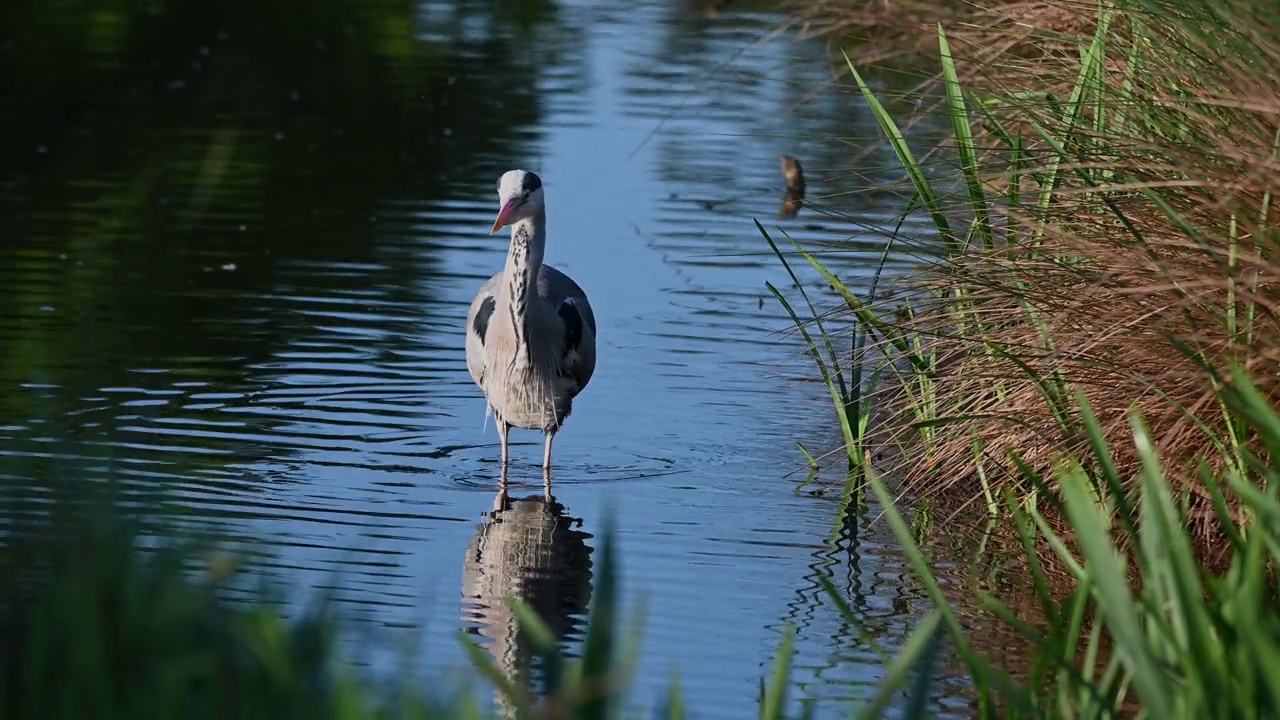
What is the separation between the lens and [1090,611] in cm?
644

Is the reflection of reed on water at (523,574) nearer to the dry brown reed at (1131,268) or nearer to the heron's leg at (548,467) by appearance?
the heron's leg at (548,467)

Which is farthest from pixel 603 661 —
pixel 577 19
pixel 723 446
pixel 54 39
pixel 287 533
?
pixel 577 19

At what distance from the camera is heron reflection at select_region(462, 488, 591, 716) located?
6.29 m

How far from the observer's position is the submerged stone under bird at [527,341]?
27.9 ft

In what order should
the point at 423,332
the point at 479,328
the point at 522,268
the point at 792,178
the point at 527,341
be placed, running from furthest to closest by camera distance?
the point at 792,178 → the point at 423,332 → the point at 479,328 → the point at 527,341 → the point at 522,268

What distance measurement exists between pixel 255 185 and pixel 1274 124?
10.2 metres

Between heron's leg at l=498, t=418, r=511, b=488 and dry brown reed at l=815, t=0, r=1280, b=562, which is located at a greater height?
dry brown reed at l=815, t=0, r=1280, b=562

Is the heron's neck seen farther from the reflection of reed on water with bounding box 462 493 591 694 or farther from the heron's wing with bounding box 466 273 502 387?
the reflection of reed on water with bounding box 462 493 591 694

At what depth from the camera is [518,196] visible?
839 centimetres

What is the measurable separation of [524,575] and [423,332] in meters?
4.09

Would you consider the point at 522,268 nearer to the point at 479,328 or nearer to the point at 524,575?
the point at 479,328

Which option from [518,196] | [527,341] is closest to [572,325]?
[527,341]

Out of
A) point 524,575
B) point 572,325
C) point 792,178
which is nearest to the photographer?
point 524,575

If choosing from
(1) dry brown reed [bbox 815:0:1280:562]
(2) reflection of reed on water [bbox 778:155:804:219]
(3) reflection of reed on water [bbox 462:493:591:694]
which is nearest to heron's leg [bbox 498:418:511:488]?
(3) reflection of reed on water [bbox 462:493:591:694]
